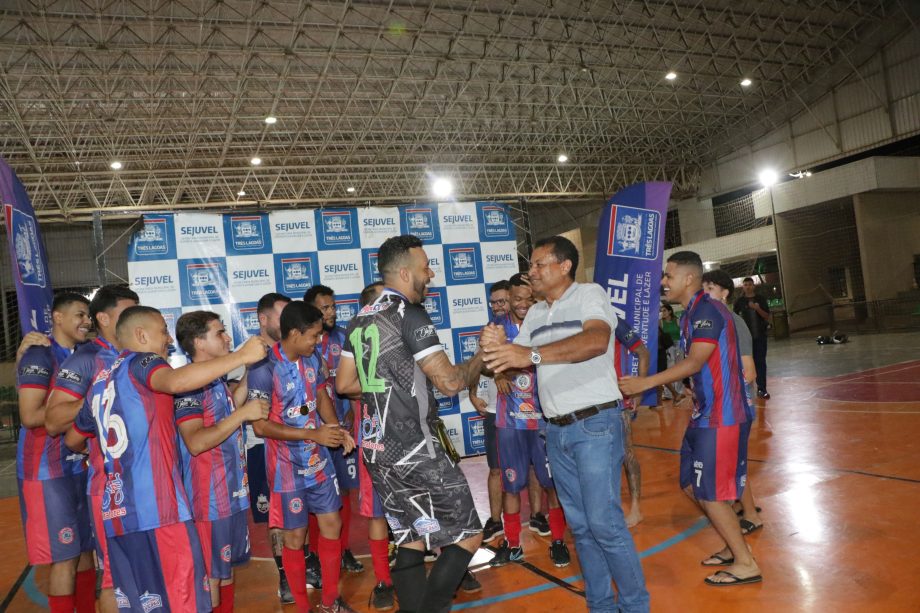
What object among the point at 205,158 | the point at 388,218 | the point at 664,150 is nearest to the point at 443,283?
the point at 388,218

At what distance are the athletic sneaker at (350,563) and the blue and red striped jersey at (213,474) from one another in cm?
138

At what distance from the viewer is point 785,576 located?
3.68 meters

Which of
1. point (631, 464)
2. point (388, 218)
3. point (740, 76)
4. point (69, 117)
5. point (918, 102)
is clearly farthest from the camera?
point (740, 76)

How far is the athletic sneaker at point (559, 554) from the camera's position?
426cm

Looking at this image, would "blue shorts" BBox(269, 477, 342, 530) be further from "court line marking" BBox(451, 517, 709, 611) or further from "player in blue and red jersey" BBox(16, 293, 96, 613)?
"player in blue and red jersey" BBox(16, 293, 96, 613)

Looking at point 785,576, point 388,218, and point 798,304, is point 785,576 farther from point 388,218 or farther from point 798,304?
point 798,304

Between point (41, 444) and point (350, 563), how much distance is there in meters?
2.26

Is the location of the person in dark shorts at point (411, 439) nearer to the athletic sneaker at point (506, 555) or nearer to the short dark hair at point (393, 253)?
the short dark hair at point (393, 253)

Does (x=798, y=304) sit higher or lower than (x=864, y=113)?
lower

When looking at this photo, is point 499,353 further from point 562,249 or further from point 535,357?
point 562,249

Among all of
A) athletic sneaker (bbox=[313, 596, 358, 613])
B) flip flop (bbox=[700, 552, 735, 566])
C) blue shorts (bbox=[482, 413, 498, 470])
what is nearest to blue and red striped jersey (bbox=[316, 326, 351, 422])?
blue shorts (bbox=[482, 413, 498, 470])

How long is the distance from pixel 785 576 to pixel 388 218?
5.36 m

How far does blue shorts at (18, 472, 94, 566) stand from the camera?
3.57 metres

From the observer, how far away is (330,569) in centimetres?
371
